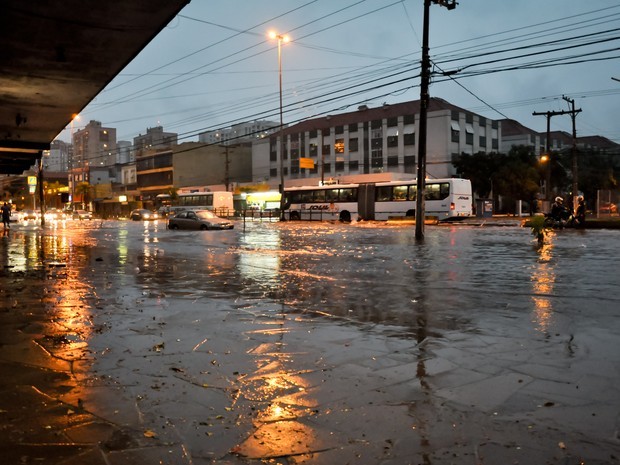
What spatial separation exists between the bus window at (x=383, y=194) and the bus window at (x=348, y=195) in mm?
2196

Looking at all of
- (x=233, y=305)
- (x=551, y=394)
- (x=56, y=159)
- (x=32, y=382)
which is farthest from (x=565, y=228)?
(x=56, y=159)

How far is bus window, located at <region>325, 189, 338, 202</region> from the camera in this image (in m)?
47.2

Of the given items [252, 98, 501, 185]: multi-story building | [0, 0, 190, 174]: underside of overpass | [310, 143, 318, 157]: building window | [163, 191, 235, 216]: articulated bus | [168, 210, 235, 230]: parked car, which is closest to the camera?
[0, 0, 190, 174]: underside of overpass

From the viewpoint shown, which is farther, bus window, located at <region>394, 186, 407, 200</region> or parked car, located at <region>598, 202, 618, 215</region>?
bus window, located at <region>394, 186, 407, 200</region>

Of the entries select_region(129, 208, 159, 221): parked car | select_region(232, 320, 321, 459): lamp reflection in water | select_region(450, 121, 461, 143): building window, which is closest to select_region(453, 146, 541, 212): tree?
select_region(450, 121, 461, 143): building window

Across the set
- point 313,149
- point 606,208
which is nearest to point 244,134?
point 313,149

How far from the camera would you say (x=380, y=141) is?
79062 millimetres

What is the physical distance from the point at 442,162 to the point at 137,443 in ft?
230

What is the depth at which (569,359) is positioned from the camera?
16.5ft

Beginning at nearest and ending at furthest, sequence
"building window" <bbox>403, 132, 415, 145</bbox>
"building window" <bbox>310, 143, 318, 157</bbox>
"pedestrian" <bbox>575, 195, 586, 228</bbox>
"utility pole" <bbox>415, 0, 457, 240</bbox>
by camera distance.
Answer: "utility pole" <bbox>415, 0, 457, 240</bbox> < "pedestrian" <bbox>575, 195, 586, 228</bbox> < "building window" <bbox>403, 132, 415, 145</bbox> < "building window" <bbox>310, 143, 318, 157</bbox>

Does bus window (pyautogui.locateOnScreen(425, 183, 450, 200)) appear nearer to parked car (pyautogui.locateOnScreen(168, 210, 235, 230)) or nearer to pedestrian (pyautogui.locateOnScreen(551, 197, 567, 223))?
pedestrian (pyautogui.locateOnScreen(551, 197, 567, 223))

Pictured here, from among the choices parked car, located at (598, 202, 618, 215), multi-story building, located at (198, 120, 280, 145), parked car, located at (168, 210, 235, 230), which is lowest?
parked car, located at (168, 210, 235, 230)

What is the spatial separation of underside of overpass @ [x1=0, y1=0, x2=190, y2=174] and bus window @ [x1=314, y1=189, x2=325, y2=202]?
33.5 metres

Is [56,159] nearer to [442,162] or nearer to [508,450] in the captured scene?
[442,162]
